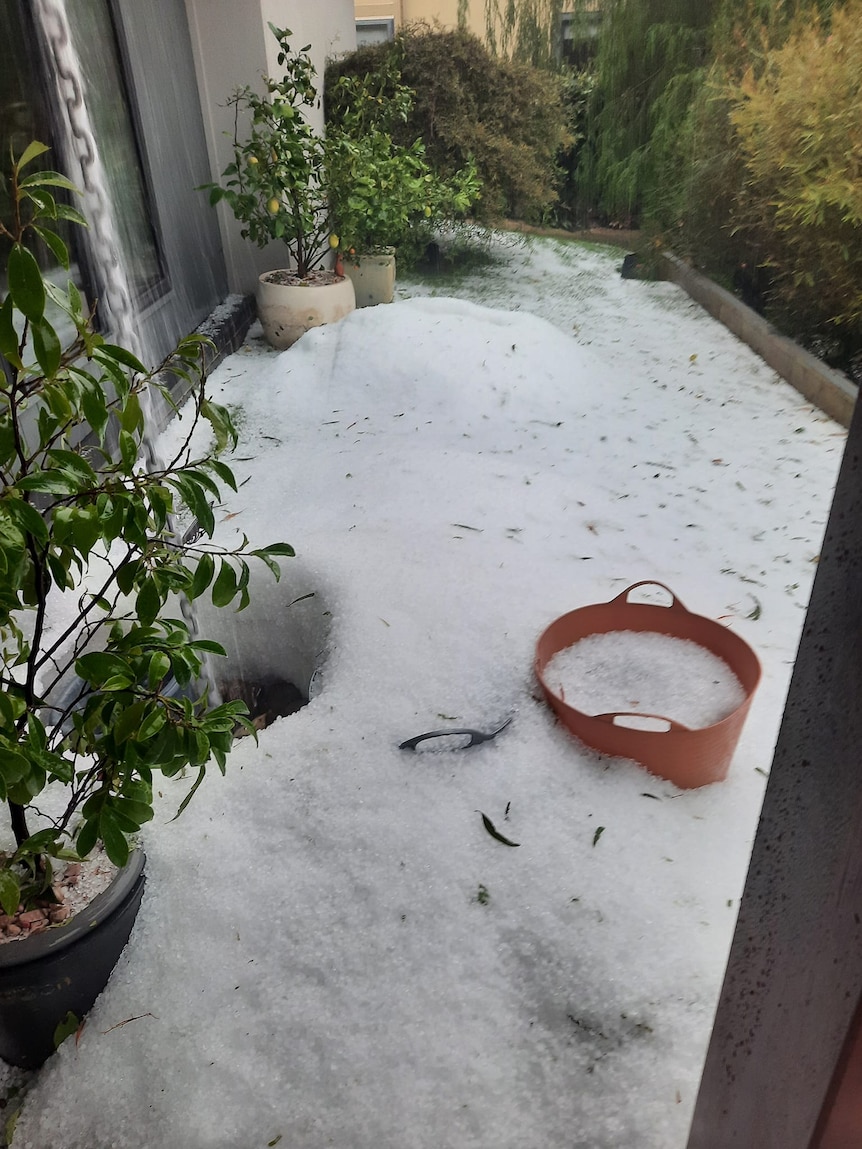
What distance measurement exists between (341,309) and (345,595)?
2.11 metres

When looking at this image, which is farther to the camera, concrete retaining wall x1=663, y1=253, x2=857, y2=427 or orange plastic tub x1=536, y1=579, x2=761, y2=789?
concrete retaining wall x1=663, y1=253, x2=857, y2=427

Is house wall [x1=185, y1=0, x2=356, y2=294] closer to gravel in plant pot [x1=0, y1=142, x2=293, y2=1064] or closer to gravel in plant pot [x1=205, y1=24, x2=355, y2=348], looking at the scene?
gravel in plant pot [x1=205, y1=24, x2=355, y2=348]

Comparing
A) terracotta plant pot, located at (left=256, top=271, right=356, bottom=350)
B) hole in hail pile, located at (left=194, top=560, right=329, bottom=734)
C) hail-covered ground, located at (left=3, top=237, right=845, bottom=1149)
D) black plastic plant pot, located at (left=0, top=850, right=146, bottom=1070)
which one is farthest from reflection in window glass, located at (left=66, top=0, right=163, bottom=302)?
black plastic plant pot, located at (left=0, top=850, right=146, bottom=1070)

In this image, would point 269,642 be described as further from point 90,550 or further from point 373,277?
point 373,277

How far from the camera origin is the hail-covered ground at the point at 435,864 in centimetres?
79

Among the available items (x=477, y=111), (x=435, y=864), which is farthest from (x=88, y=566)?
(x=477, y=111)

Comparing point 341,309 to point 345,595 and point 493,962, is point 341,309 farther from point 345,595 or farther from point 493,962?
point 493,962

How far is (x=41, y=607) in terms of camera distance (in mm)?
725

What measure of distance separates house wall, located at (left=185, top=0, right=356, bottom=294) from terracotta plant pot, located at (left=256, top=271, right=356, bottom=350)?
1.27ft

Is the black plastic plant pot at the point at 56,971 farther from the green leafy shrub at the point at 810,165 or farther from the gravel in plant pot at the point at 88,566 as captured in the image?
the green leafy shrub at the point at 810,165

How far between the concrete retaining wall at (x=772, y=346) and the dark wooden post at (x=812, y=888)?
5.87 ft

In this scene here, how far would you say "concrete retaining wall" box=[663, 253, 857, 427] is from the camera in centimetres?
251

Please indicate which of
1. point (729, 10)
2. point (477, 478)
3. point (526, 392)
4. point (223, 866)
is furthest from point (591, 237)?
point (223, 866)

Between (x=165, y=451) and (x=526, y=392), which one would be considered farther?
(x=526, y=392)
